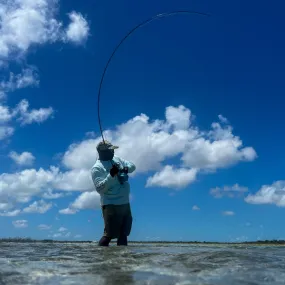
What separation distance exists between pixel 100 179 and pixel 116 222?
1.29 m

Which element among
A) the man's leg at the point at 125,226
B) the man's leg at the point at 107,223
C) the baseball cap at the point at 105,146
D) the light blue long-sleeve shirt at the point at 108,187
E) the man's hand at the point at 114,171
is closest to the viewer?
the man's hand at the point at 114,171

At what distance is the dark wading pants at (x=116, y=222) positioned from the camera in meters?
11.1

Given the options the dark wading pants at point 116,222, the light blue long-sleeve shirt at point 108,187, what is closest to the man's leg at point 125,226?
the dark wading pants at point 116,222

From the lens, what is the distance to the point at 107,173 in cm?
1122

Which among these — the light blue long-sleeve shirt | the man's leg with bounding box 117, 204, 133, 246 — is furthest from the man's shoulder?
the man's leg with bounding box 117, 204, 133, 246

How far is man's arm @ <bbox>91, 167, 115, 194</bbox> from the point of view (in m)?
10.9

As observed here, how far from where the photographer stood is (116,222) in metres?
11.2

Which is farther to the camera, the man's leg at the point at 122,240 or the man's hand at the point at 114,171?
the man's leg at the point at 122,240

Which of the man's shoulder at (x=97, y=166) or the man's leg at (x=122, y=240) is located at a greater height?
the man's shoulder at (x=97, y=166)

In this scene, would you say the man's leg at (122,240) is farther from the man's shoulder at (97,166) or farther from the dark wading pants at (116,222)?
the man's shoulder at (97,166)

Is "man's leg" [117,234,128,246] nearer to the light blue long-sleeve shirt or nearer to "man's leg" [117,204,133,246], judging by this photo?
"man's leg" [117,204,133,246]

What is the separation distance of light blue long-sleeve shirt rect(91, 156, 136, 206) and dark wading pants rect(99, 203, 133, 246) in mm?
170

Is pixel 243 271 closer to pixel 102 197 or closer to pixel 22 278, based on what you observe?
pixel 22 278

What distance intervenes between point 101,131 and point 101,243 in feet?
11.5
